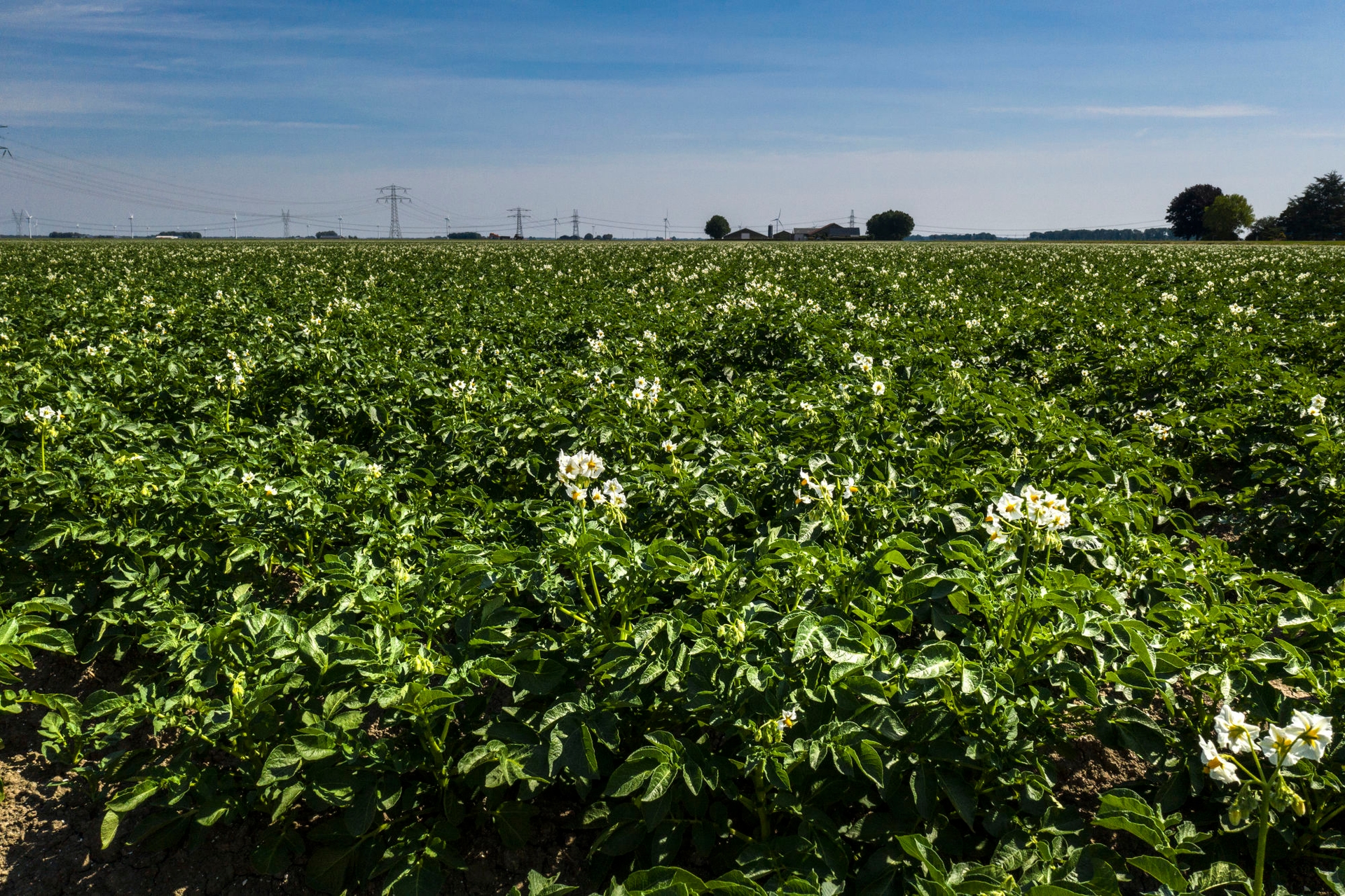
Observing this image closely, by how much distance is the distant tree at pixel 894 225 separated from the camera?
8838 cm

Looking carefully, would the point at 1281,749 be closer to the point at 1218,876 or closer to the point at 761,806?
the point at 1218,876

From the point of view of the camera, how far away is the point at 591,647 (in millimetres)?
2545

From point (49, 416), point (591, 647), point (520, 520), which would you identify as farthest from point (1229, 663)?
point (49, 416)

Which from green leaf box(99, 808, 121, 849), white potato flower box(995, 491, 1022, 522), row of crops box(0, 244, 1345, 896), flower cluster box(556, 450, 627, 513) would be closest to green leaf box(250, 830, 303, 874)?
row of crops box(0, 244, 1345, 896)

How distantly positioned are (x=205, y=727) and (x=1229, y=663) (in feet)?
10.6

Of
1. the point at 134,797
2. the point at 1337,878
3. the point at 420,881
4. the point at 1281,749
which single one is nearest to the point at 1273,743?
the point at 1281,749

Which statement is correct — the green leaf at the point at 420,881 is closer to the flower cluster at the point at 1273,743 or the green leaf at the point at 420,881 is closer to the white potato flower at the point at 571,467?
the white potato flower at the point at 571,467

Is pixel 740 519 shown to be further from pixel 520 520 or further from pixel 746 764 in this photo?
pixel 746 764

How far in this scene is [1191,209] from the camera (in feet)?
279

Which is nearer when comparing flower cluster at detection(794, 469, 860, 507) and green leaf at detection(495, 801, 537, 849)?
green leaf at detection(495, 801, 537, 849)

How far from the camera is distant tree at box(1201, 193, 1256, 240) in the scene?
74625 millimetres

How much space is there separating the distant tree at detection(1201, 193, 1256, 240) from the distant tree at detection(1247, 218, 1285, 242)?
0.71m

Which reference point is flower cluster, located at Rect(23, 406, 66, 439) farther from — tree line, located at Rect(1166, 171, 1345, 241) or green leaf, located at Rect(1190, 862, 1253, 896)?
tree line, located at Rect(1166, 171, 1345, 241)

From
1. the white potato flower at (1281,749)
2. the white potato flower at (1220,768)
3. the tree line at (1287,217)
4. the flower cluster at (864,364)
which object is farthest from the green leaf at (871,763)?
the tree line at (1287,217)
